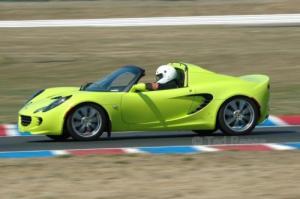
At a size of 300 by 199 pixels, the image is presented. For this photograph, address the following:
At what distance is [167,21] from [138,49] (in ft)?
11.0

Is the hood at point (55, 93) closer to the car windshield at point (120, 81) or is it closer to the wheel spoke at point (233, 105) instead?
the car windshield at point (120, 81)

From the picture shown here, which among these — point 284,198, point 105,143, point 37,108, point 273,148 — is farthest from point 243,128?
point 284,198

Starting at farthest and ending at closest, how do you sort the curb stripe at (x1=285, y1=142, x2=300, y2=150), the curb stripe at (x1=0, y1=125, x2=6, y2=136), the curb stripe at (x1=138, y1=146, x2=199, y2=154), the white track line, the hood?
1. the white track line
2. the curb stripe at (x1=0, y1=125, x2=6, y2=136)
3. the hood
4. the curb stripe at (x1=285, y1=142, x2=300, y2=150)
5. the curb stripe at (x1=138, y1=146, x2=199, y2=154)

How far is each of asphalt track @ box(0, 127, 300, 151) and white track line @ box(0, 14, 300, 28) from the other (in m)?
16.8

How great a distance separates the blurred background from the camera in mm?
23203

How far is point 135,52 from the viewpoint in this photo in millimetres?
26562

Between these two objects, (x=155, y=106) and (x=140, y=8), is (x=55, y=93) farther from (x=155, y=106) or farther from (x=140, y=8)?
(x=140, y=8)

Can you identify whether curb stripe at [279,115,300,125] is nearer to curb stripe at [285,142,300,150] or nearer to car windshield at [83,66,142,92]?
curb stripe at [285,142,300,150]

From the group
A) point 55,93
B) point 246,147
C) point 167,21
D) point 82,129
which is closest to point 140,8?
point 167,21

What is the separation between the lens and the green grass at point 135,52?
23.0m

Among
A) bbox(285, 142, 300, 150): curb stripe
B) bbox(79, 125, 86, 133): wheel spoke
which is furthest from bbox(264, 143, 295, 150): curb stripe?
bbox(79, 125, 86, 133): wheel spoke

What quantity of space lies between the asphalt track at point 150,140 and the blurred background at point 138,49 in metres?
6.52

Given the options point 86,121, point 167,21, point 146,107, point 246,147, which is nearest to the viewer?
point 246,147

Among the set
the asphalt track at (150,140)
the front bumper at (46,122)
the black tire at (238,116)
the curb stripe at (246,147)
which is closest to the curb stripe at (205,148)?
the curb stripe at (246,147)
